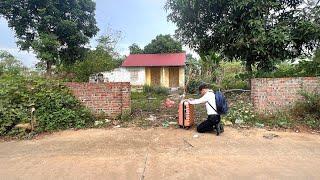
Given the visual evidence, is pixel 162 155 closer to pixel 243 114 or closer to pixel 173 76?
pixel 243 114

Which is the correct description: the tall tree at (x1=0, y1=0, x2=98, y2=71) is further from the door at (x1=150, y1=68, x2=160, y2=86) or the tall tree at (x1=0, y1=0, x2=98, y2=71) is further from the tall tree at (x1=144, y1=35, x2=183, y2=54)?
the tall tree at (x1=144, y1=35, x2=183, y2=54)

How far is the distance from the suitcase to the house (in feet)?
74.1

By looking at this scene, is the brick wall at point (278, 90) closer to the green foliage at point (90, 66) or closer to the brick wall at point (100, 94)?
the brick wall at point (100, 94)

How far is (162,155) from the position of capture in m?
5.98

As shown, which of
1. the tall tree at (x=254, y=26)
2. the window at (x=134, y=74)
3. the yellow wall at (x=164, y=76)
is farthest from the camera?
the window at (x=134, y=74)

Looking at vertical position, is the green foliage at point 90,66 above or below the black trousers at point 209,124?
above

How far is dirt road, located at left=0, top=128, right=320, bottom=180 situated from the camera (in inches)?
199

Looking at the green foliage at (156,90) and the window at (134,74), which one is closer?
the green foliage at (156,90)

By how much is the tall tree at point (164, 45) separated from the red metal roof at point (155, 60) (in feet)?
28.3

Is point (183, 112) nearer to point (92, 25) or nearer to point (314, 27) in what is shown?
point (314, 27)

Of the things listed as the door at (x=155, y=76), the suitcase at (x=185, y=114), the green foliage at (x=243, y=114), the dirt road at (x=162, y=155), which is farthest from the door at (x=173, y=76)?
the dirt road at (x=162, y=155)

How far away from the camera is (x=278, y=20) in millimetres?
14234

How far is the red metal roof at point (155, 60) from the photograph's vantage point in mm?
30859

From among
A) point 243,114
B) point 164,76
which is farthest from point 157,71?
point 243,114
